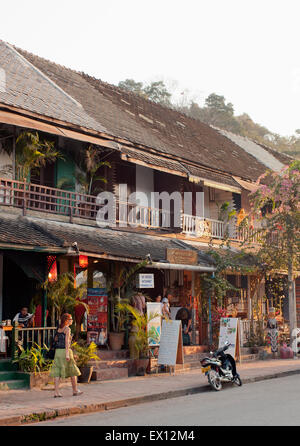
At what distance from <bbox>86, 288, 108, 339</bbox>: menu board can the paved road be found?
3921 mm

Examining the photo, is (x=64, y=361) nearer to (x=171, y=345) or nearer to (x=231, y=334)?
(x=171, y=345)

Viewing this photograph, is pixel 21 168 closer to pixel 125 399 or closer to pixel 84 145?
pixel 84 145

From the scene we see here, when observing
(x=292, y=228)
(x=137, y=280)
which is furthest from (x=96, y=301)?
(x=292, y=228)

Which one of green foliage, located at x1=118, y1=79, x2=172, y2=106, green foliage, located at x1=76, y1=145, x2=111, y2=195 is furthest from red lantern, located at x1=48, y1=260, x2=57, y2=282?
green foliage, located at x1=118, y1=79, x2=172, y2=106

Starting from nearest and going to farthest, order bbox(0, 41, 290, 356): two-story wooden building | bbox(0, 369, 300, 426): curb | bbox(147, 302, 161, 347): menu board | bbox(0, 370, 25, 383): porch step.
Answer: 1. bbox(0, 369, 300, 426): curb
2. bbox(0, 370, 25, 383): porch step
3. bbox(0, 41, 290, 356): two-story wooden building
4. bbox(147, 302, 161, 347): menu board

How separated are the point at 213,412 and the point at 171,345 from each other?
570cm

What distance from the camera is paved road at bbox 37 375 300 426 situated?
8188mm

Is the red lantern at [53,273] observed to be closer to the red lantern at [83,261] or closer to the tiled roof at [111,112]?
the red lantern at [83,261]

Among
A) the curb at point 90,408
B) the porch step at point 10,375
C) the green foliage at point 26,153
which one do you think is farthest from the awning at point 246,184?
the porch step at point 10,375

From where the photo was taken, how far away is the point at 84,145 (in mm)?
17297

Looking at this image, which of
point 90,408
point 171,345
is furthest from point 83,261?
point 90,408

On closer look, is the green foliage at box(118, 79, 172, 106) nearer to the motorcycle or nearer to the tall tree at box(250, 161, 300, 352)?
the tall tree at box(250, 161, 300, 352)

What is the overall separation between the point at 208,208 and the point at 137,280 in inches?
342

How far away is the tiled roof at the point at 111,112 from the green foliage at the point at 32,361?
5.82 metres
